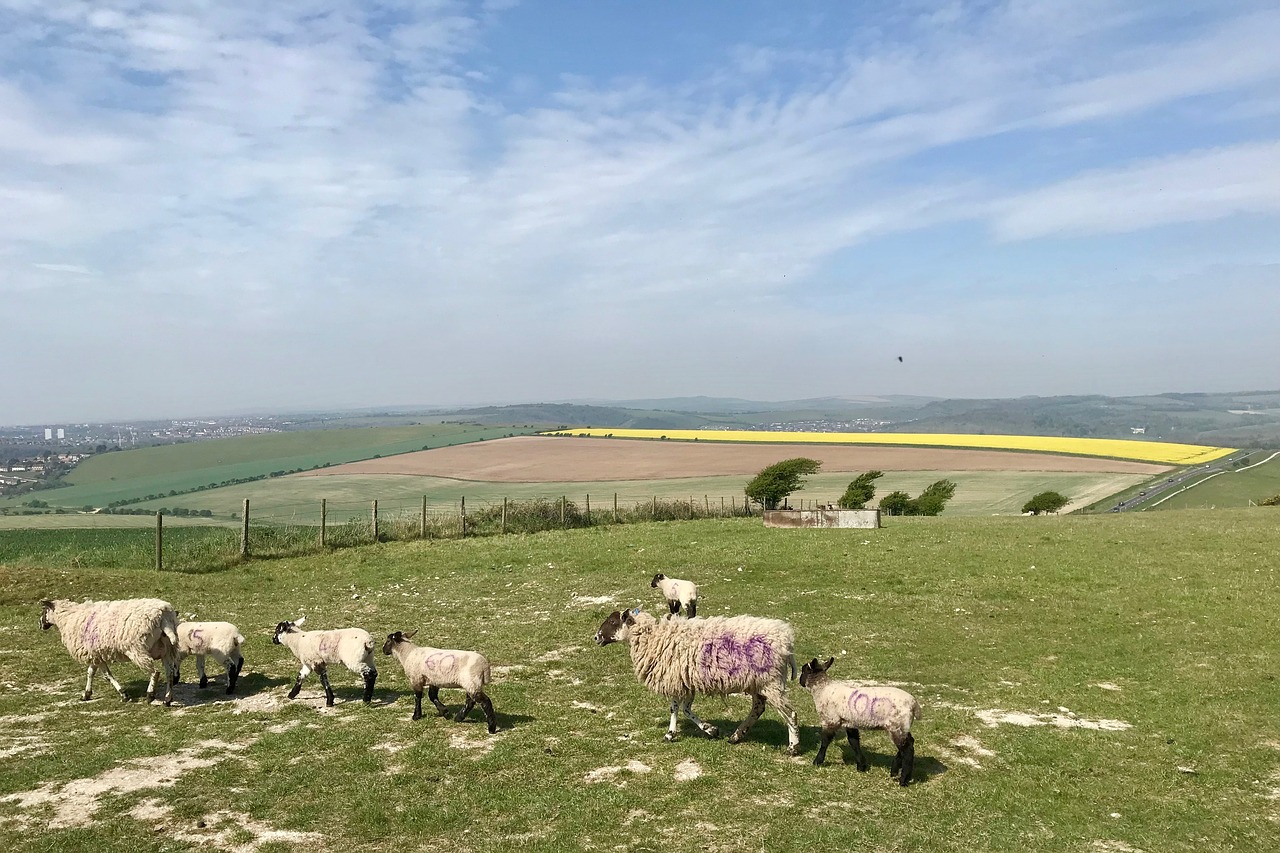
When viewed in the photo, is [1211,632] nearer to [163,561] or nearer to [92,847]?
[92,847]

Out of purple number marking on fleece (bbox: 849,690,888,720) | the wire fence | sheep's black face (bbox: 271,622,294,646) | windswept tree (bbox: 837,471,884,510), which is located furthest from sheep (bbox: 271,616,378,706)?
windswept tree (bbox: 837,471,884,510)

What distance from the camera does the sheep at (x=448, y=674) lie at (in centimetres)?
1062

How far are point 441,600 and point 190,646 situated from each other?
8.58 meters

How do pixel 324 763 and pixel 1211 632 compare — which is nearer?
pixel 324 763

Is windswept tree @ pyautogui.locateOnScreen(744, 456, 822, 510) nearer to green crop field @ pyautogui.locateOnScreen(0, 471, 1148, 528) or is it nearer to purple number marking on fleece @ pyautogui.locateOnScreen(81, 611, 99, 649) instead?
green crop field @ pyautogui.locateOnScreen(0, 471, 1148, 528)

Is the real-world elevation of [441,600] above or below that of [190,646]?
below

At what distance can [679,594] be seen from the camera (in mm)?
17000

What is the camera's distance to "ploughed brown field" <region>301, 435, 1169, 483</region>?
8400cm

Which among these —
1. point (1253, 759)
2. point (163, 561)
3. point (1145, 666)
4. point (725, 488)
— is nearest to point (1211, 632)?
point (1145, 666)

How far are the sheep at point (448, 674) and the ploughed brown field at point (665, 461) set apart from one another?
222 ft

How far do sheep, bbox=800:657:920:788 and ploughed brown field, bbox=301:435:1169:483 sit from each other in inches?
2757

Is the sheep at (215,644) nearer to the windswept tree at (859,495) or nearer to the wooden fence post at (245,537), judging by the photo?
the wooden fence post at (245,537)

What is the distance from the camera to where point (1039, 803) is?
8.30m

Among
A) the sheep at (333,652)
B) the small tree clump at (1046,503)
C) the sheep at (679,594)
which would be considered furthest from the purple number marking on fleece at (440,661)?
the small tree clump at (1046,503)
